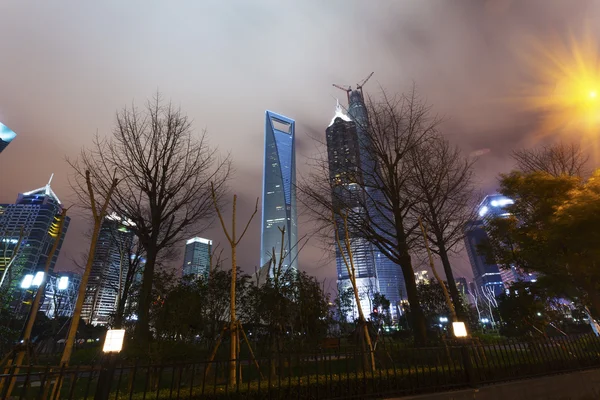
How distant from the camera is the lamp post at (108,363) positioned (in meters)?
4.10

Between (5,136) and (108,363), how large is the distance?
77945 mm

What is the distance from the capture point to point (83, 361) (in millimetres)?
11211

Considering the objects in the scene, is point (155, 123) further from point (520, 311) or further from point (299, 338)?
point (520, 311)

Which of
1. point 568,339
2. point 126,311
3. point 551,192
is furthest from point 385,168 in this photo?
point 126,311

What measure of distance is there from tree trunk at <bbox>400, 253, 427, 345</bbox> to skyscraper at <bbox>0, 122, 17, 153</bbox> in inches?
3012

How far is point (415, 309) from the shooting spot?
9.84 metres

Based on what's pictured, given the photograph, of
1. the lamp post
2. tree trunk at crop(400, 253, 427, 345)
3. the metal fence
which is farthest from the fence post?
the lamp post

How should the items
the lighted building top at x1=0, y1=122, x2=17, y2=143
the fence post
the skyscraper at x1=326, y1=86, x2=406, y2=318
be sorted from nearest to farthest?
1. the fence post
2. the skyscraper at x1=326, y1=86, x2=406, y2=318
3. the lighted building top at x1=0, y1=122, x2=17, y2=143

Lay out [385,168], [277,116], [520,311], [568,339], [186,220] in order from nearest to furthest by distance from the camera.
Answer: [568,339]
[186,220]
[385,168]
[520,311]
[277,116]

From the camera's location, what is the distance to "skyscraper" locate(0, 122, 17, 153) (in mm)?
55647

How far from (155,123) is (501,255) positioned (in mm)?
16643

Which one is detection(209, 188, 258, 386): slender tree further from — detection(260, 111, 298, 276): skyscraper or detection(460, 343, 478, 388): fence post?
detection(260, 111, 298, 276): skyscraper

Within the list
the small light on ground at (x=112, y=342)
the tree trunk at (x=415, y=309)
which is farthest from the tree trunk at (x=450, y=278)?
the small light on ground at (x=112, y=342)

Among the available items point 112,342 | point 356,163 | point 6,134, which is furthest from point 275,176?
point 112,342
